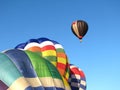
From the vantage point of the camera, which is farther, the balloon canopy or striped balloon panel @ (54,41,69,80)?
striped balloon panel @ (54,41,69,80)

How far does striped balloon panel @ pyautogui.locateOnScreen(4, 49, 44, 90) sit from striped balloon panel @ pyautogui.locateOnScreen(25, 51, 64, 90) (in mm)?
141

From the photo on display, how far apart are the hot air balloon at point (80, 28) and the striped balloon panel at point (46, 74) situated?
62.3 ft

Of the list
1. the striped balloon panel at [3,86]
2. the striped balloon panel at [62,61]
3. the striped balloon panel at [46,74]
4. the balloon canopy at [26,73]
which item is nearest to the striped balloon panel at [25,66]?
the balloon canopy at [26,73]

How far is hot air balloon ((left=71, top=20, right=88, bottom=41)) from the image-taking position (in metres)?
29.6

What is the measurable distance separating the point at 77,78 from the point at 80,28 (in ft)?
28.1

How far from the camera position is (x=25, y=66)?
1030 centimetres

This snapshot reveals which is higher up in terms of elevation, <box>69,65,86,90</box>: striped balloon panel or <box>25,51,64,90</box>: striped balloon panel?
<box>25,51,64,90</box>: striped balloon panel

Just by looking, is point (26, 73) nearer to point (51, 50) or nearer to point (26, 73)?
point (26, 73)

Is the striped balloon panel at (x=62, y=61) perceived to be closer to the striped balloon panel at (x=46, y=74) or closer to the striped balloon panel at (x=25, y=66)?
the striped balloon panel at (x=46, y=74)

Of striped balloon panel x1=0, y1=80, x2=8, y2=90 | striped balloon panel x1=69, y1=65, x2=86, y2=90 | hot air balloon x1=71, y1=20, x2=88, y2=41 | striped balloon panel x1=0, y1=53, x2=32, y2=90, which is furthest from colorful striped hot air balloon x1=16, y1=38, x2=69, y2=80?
hot air balloon x1=71, y1=20, x2=88, y2=41

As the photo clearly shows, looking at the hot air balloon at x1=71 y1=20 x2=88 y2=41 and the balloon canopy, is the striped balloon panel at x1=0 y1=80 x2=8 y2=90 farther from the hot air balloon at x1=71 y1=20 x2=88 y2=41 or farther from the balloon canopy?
the hot air balloon at x1=71 y1=20 x2=88 y2=41

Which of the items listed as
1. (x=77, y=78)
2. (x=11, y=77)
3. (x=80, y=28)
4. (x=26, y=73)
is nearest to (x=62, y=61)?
(x=77, y=78)

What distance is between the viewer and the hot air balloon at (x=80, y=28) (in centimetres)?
2958

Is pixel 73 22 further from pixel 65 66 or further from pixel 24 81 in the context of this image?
pixel 24 81
